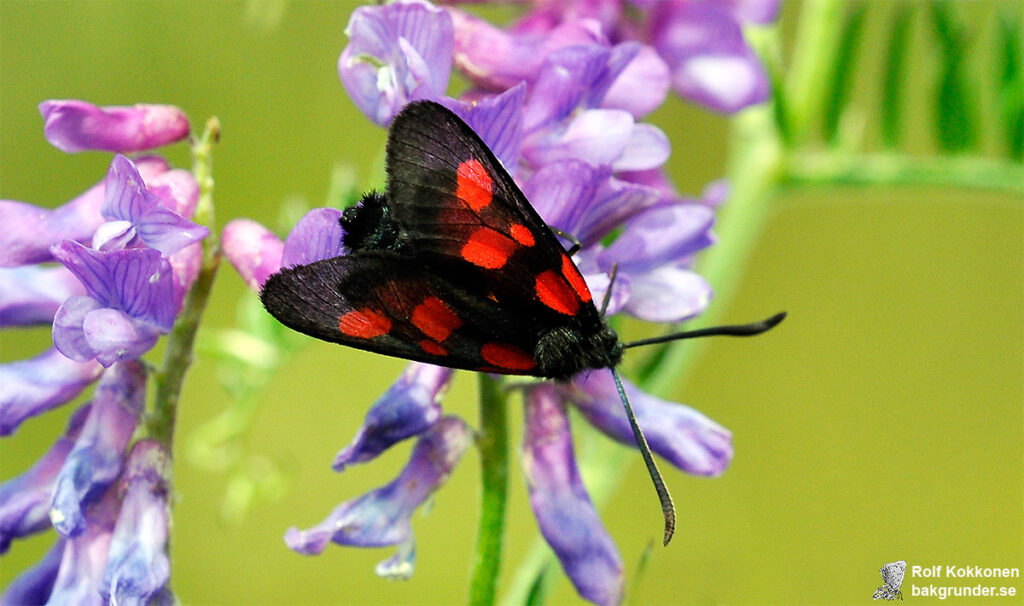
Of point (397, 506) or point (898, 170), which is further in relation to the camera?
point (898, 170)

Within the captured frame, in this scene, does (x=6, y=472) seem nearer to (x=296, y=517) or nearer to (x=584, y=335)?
(x=296, y=517)

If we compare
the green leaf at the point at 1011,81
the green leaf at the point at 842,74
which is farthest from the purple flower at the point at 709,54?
the green leaf at the point at 1011,81

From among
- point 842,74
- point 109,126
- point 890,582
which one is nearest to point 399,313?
point 109,126

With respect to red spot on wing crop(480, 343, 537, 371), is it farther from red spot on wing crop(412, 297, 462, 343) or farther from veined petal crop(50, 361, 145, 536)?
veined petal crop(50, 361, 145, 536)

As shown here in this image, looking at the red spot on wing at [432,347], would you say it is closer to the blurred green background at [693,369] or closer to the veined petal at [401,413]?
the veined petal at [401,413]

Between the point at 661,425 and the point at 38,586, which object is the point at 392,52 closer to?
the point at 661,425

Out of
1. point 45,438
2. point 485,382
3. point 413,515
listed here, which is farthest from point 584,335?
point 45,438
